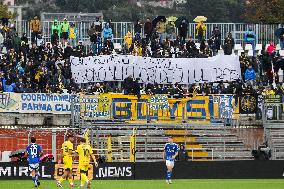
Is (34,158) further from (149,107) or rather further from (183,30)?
(183,30)

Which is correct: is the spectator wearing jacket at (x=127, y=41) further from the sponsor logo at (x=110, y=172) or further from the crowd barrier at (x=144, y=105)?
the sponsor logo at (x=110, y=172)

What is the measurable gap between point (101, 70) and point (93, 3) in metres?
67.7

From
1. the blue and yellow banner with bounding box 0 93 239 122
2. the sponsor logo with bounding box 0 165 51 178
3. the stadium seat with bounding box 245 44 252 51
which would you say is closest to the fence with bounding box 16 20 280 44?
the stadium seat with bounding box 245 44 252 51

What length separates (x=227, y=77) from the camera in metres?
58.6

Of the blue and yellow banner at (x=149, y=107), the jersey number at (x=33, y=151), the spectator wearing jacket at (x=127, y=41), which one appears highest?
the spectator wearing jacket at (x=127, y=41)

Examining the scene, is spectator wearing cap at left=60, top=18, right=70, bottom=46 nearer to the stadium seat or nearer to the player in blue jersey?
→ the stadium seat

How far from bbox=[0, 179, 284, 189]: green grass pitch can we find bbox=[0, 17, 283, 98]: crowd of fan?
899 cm

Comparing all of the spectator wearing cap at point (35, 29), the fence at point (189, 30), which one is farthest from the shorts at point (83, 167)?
the fence at point (189, 30)

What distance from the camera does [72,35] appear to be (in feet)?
206

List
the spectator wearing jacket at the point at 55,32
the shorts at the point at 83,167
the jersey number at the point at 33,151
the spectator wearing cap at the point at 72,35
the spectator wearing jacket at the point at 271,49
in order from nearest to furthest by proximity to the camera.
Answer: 1. the shorts at the point at 83,167
2. the jersey number at the point at 33,151
3. the spectator wearing jacket at the point at 271,49
4. the spectator wearing jacket at the point at 55,32
5. the spectator wearing cap at the point at 72,35

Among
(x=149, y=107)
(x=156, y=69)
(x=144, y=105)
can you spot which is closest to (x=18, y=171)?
(x=144, y=105)

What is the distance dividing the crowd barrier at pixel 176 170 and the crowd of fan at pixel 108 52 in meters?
7.05

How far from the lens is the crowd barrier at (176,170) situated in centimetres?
4700

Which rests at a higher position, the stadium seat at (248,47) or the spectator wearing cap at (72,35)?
the spectator wearing cap at (72,35)
